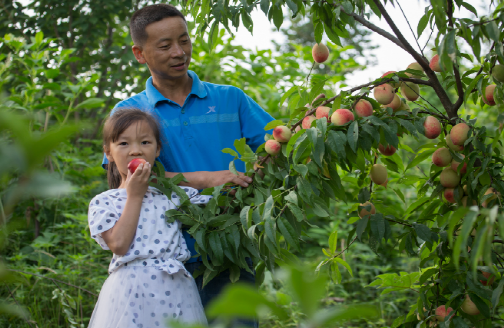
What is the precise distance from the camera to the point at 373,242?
1228 mm

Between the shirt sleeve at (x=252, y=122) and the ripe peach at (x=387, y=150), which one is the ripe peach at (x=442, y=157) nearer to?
the ripe peach at (x=387, y=150)

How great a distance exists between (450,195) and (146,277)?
33.8 inches

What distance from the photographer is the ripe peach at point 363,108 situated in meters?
1.09

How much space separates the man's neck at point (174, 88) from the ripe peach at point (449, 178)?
904 millimetres

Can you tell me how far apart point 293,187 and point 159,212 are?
0.46 meters

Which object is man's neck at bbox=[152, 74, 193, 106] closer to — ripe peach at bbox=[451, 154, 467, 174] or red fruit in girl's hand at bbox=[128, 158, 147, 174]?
red fruit in girl's hand at bbox=[128, 158, 147, 174]

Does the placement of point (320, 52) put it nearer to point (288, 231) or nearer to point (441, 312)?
point (288, 231)

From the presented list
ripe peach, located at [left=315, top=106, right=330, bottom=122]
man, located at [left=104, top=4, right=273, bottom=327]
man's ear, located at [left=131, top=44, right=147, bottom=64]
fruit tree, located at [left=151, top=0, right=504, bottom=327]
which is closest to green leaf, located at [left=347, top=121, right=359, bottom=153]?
fruit tree, located at [left=151, top=0, right=504, bottom=327]

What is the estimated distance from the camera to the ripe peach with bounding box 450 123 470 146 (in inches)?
43.1

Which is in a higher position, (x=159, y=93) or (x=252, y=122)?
(x=159, y=93)

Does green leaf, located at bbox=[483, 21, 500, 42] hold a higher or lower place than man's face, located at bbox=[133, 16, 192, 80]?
lower

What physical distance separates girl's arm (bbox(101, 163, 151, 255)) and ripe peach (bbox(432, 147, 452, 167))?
31.3 inches

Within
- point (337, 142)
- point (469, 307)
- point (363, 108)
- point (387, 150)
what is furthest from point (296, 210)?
point (469, 307)

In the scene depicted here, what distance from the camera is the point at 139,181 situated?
125 cm
